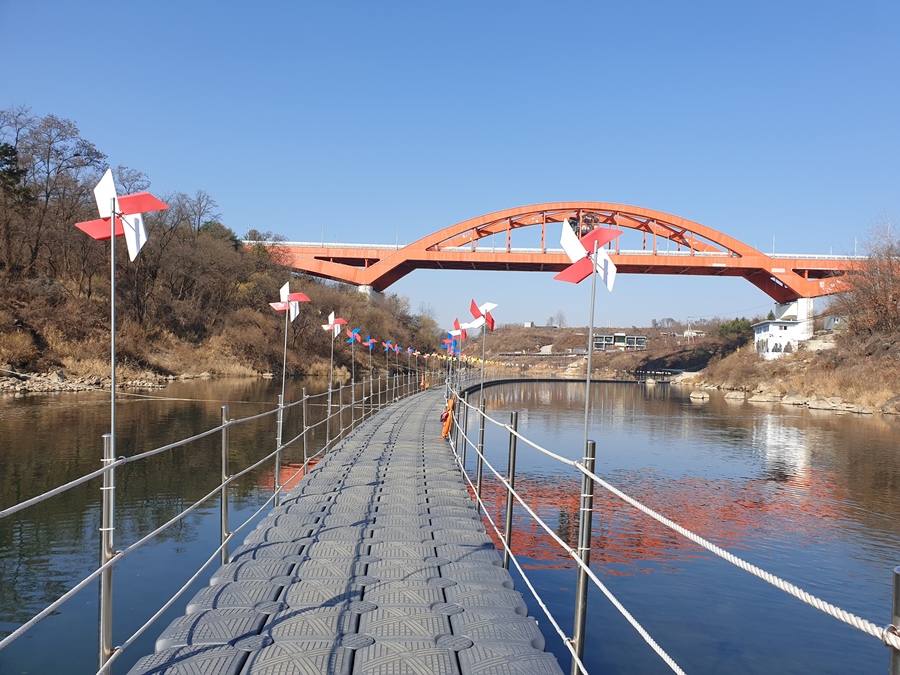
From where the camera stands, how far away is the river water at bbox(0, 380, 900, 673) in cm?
655

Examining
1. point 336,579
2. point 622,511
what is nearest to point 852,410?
point 622,511

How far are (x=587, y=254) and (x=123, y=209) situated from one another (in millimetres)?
4494

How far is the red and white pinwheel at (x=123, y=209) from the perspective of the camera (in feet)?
19.6

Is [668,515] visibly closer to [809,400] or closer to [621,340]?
[809,400]

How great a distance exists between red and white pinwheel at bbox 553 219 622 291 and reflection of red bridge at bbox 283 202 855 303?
164ft

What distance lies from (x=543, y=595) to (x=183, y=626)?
4.75 meters

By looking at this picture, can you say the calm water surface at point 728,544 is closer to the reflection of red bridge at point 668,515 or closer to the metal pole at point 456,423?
the reflection of red bridge at point 668,515

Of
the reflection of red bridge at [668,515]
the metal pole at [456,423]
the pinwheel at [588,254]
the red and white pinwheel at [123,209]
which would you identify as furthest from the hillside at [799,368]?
the red and white pinwheel at [123,209]

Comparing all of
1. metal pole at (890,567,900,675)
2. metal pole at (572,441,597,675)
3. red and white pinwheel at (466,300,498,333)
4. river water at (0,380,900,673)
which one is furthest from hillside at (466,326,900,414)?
metal pole at (890,567,900,675)

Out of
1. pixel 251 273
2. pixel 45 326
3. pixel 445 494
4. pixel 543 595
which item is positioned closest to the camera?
pixel 543 595

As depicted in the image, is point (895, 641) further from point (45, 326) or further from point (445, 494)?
point (45, 326)

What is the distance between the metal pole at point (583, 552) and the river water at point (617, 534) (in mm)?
2700

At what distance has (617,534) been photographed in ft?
35.0

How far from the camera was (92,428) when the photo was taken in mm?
16266
